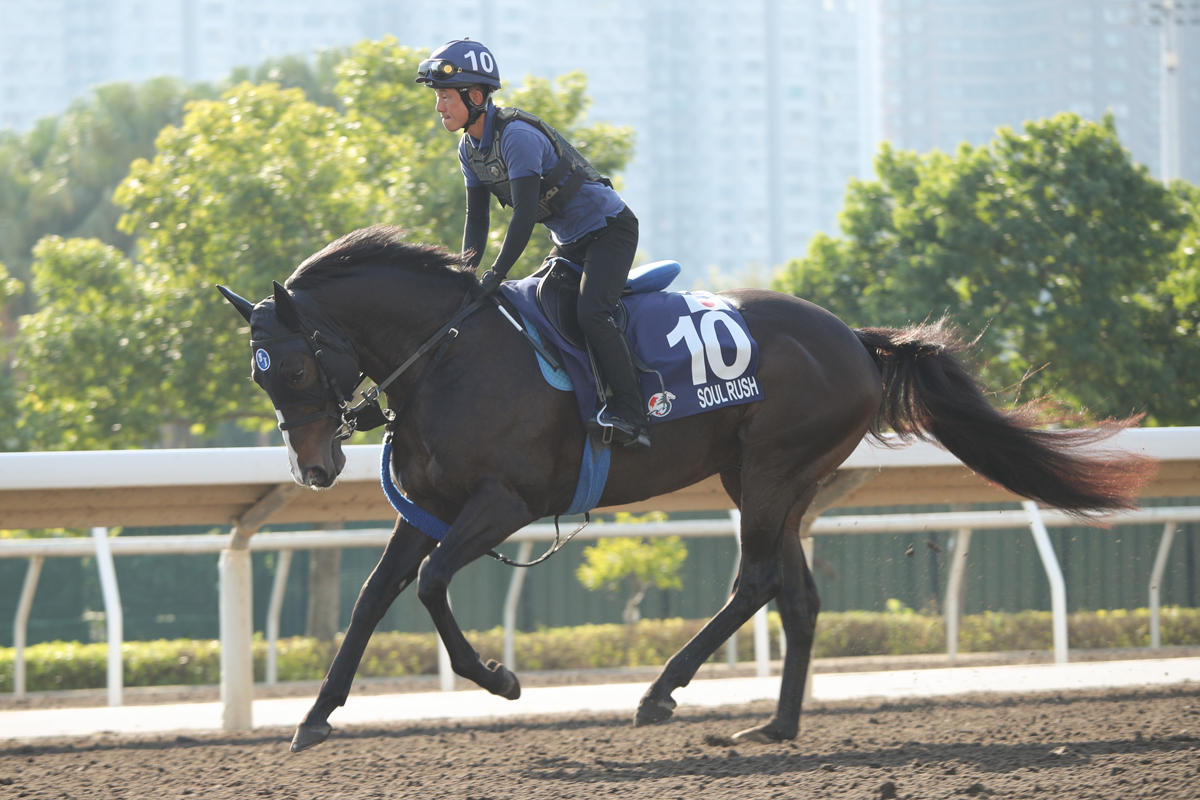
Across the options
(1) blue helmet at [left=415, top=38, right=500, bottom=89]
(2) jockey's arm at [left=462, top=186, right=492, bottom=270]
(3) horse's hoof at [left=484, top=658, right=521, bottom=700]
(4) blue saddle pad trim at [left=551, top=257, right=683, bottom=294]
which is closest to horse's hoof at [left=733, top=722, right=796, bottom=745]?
(3) horse's hoof at [left=484, top=658, right=521, bottom=700]

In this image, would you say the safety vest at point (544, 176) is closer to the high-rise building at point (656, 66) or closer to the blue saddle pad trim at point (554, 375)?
the blue saddle pad trim at point (554, 375)

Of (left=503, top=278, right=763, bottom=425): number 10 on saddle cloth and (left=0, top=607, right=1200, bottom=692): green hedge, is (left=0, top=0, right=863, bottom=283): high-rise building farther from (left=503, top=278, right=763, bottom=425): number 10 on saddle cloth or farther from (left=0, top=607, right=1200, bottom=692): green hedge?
(left=503, top=278, right=763, bottom=425): number 10 on saddle cloth

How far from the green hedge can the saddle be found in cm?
616

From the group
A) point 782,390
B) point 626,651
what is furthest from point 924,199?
point 782,390

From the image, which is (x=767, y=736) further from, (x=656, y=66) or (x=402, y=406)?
(x=656, y=66)

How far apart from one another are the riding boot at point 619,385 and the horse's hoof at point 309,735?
139 cm

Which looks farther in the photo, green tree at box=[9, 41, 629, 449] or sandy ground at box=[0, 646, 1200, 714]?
green tree at box=[9, 41, 629, 449]

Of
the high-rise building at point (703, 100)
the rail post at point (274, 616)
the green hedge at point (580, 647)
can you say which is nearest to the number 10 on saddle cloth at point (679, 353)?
the rail post at point (274, 616)

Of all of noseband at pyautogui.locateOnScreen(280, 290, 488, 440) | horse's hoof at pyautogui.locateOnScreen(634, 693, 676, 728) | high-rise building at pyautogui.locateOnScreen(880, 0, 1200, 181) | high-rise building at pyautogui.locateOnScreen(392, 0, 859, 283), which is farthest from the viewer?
high-rise building at pyautogui.locateOnScreen(880, 0, 1200, 181)

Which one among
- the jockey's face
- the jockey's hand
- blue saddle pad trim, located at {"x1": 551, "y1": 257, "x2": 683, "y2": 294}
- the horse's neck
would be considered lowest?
the horse's neck

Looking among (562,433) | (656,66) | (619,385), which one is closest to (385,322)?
(562,433)

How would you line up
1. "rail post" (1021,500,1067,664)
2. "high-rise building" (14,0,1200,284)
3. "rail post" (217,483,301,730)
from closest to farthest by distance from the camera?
"rail post" (217,483,301,730)
"rail post" (1021,500,1067,664)
"high-rise building" (14,0,1200,284)

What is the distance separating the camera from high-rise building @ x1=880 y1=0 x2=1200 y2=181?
447 ft

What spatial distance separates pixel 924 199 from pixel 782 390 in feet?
28.7
